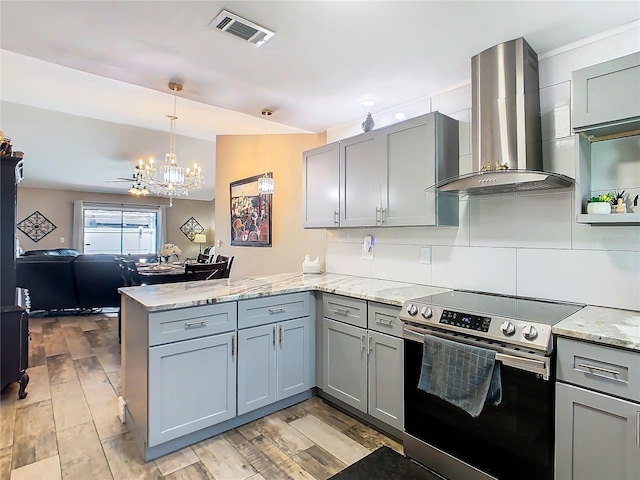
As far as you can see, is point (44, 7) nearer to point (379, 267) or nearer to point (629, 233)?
point (379, 267)

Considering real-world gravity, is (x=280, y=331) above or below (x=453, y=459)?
above

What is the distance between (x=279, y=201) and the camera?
439 cm

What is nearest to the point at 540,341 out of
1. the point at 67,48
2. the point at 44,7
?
the point at 44,7

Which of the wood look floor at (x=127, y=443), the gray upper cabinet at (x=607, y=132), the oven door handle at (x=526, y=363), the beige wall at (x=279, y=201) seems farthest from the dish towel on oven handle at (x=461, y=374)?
the beige wall at (x=279, y=201)

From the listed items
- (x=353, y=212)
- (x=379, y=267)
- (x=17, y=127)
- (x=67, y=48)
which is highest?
(x=17, y=127)

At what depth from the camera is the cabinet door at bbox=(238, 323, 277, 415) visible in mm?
2277

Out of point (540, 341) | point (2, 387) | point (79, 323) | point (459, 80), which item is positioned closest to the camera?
point (540, 341)

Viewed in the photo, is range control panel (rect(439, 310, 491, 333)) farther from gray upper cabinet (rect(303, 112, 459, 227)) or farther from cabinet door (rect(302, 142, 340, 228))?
cabinet door (rect(302, 142, 340, 228))

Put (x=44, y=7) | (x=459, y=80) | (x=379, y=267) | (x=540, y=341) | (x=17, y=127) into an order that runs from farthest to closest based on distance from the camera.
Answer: (x=17, y=127) → (x=379, y=267) → (x=459, y=80) → (x=44, y=7) → (x=540, y=341)

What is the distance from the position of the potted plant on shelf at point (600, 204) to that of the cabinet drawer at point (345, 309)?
52.3 inches

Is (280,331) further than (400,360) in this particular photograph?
Yes

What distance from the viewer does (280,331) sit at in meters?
2.48

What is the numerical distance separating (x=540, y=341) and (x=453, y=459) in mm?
821

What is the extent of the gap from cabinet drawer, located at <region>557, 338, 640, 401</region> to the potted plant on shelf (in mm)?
702
